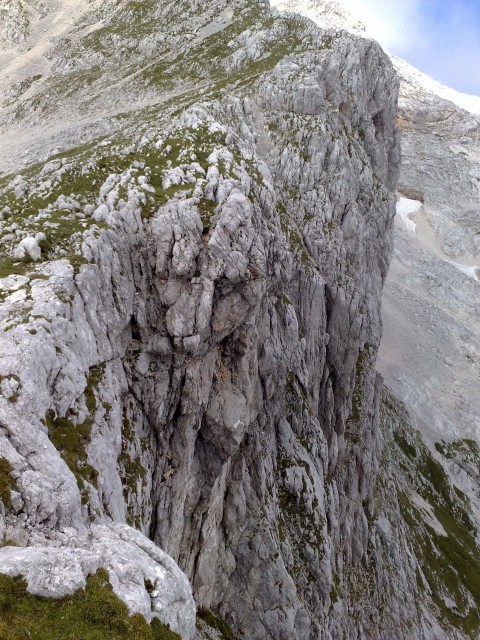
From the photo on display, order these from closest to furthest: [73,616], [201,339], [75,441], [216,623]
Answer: [73,616] < [75,441] < [201,339] < [216,623]

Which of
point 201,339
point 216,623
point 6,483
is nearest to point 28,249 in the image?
point 201,339

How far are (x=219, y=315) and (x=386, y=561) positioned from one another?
54834 millimetres

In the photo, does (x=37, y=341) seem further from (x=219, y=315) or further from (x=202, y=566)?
(x=202, y=566)

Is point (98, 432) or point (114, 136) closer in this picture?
point (98, 432)

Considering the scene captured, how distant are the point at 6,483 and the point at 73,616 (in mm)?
4421

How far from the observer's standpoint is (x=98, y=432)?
67.3ft

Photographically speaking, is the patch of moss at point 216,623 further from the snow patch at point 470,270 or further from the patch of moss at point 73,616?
the snow patch at point 470,270

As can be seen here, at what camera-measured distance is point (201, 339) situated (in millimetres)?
27328

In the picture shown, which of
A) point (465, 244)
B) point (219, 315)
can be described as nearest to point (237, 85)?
point (219, 315)

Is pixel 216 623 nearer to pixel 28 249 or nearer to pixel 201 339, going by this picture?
pixel 201 339

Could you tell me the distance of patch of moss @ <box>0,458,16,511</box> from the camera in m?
13.0

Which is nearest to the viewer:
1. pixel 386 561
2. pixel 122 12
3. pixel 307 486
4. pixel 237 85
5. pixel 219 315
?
pixel 219 315

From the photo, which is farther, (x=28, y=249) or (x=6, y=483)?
(x=28, y=249)

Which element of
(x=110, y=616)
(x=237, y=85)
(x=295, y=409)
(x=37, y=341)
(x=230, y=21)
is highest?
(x=230, y=21)
